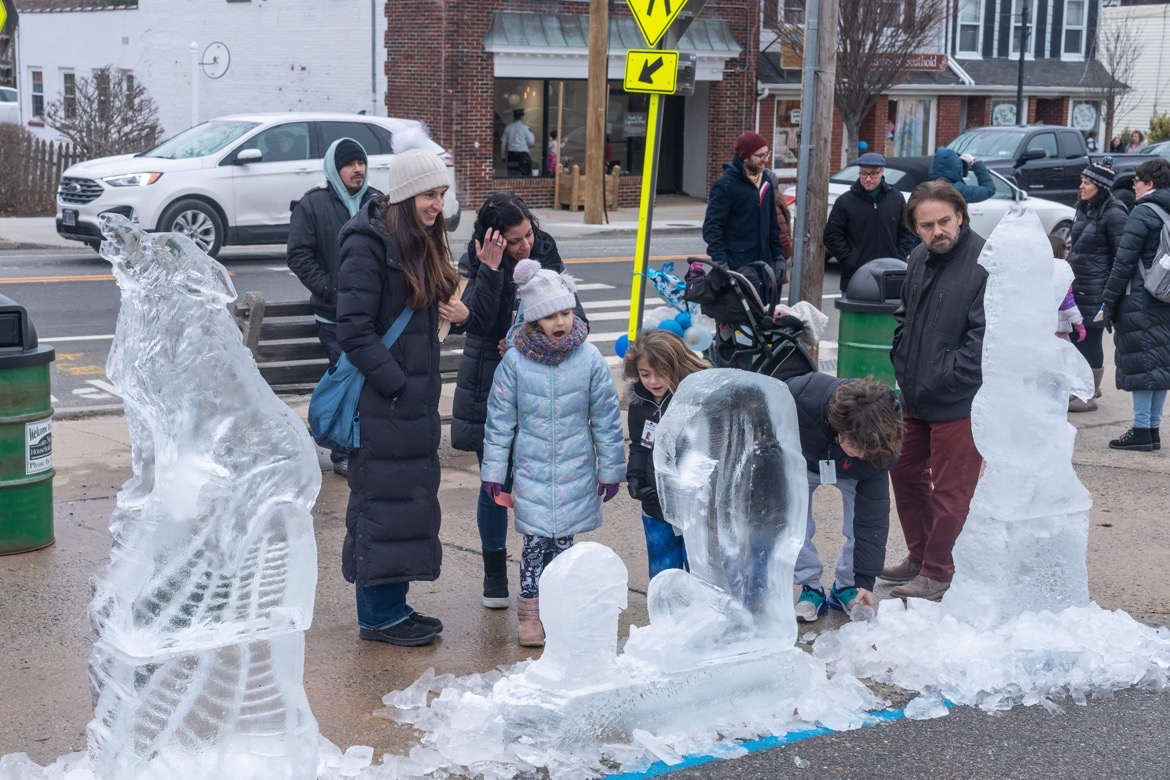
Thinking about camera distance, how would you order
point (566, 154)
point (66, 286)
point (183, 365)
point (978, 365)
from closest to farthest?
point (183, 365), point (978, 365), point (66, 286), point (566, 154)

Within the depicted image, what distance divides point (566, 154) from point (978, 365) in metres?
23.7

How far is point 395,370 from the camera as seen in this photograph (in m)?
4.88

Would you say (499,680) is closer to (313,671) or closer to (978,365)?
(313,671)

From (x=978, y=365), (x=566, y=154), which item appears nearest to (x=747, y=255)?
(x=978, y=365)

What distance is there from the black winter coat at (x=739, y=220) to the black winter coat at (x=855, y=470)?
3.81 m

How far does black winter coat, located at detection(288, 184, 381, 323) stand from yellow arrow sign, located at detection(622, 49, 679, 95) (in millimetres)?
1690

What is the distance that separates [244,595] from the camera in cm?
370

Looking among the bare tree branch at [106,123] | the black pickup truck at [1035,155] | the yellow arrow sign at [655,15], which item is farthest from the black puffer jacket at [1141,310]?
the bare tree branch at [106,123]

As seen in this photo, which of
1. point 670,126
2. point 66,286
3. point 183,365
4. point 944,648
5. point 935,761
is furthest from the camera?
point 670,126

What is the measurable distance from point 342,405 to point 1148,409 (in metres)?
5.64

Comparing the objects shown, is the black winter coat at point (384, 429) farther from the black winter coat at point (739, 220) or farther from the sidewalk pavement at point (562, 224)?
the sidewalk pavement at point (562, 224)

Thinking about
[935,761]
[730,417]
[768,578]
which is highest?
[730,417]

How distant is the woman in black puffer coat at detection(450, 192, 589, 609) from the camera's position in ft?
18.0

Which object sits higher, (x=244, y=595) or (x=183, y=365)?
(x=183, y=365)
